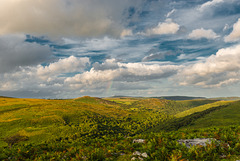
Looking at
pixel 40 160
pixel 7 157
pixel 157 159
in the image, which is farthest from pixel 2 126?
pixel 157 159

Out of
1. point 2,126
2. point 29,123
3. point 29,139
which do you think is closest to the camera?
point 29,139

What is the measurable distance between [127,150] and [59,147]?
11.5m

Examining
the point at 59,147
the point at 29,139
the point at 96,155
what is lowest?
the point at 29,139

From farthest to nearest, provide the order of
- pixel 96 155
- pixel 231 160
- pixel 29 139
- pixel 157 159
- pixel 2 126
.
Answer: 1. pixel 2 126
2. pixel 29 139
3. pixel 96 155
4. pixel 157 159
5. pixel 231 160

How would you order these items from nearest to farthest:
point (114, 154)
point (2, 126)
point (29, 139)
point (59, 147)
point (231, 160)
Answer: point (231, 160) → point (114, 154) → point (59, 147) → point (29, 139) → point (2, 126)

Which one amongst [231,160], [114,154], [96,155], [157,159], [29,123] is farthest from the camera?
[29,123]

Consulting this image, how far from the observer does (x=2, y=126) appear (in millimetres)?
65062

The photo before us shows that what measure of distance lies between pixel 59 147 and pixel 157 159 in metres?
15.8

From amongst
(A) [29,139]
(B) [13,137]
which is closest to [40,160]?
(A) [29,139]

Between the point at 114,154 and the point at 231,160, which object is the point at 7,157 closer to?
the point at 114,154

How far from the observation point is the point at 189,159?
13508 millimetres

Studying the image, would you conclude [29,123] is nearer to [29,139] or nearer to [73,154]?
[29,139]

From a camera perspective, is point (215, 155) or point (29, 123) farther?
point (29, 123)

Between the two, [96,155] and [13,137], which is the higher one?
[96,155]
